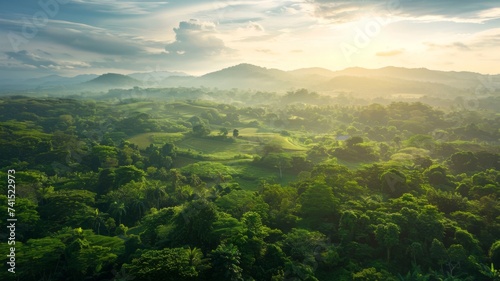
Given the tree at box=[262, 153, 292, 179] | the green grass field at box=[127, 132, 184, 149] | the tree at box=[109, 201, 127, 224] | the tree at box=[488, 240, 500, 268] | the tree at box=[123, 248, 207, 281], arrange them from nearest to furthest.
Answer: the tree at box=[123, 248, 207, 281] < the tree at box=[488, 240, 500, 268] < the tree at box=[109, 201, 127, 224] < the tree at box=[262, 153, 292, 179] < the green grass field at box=[127, 132, 184, 149]

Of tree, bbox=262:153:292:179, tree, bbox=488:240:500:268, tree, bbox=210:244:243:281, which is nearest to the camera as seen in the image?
tree, bbox=210:244:243:281

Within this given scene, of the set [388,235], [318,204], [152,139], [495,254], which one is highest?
[152,139]

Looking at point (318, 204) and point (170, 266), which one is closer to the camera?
point (170, 266)

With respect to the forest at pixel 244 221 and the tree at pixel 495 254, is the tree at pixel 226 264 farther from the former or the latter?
the tree at pixel 495 254

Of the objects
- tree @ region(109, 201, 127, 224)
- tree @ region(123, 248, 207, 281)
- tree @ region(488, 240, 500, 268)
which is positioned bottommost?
tree @ region(488, 240, 500, 268)

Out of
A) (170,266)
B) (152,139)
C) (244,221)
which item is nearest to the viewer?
(170,266)

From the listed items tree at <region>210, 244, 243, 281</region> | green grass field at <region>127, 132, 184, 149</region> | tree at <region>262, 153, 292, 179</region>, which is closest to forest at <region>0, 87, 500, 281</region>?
tree at <region>210, 244, 243, 281</region>

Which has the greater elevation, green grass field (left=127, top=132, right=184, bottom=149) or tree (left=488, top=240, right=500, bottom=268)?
green grass field (left=127, top=132, right=184, bottom=149)

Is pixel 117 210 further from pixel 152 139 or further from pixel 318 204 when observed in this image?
pixel 152 139

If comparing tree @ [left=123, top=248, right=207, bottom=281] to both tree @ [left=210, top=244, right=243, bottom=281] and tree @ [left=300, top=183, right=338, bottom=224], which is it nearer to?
tree @ [left=210, top=244, right=243, bottom=281]

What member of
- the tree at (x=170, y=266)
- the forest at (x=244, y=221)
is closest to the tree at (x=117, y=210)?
the forest at (x=244, y=221)

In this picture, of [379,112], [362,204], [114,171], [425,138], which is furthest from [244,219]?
[379,112]

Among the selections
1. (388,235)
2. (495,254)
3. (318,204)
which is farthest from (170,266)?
(495,254)
